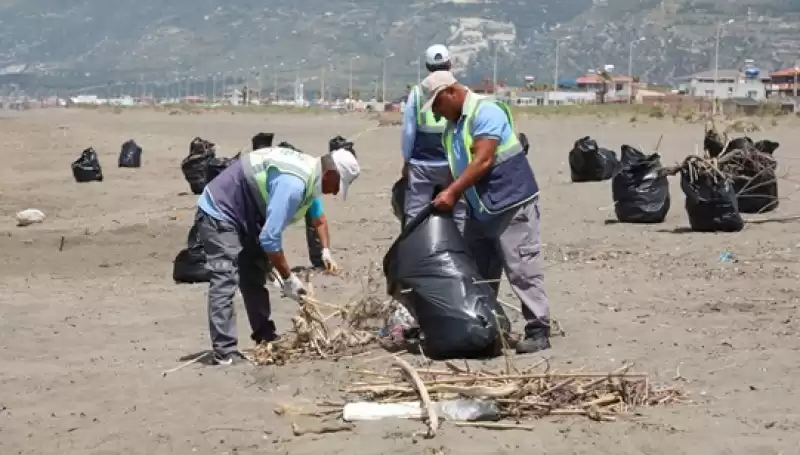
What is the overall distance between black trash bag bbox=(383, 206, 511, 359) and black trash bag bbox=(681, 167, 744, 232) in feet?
16.9

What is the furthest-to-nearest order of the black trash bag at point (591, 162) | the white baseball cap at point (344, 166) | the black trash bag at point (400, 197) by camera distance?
the black trash bag at point (591, 162) < the black trash bag at point (400, 197) < the white baseball cap at point (344, 166)

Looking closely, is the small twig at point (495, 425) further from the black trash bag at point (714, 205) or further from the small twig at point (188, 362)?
the black trash bag at point (714, 205)

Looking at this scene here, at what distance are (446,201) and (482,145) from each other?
1.17ft

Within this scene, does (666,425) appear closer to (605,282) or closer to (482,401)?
(482,401)

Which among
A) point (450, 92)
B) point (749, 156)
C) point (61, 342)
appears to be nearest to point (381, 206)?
point (749, 156)

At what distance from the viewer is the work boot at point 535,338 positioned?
685 centimetres

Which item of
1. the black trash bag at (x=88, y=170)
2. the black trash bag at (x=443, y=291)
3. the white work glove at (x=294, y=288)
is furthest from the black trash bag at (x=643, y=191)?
the black trash bag at (x=88, y=170)

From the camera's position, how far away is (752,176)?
41.9 ft

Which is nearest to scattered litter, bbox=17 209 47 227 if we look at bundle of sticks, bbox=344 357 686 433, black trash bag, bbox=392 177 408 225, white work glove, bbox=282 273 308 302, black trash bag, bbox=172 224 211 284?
black trash bag, bbox=172 224 211 284

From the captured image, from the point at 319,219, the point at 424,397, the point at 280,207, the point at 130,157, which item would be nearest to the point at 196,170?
the point at 130,157

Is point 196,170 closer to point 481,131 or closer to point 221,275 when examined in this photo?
point 221,275

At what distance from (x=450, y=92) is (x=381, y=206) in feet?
29.3

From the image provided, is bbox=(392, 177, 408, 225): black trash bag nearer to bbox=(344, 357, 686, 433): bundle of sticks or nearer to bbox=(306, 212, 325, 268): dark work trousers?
bbox=(306, 212, 325, 268): dark work trousers

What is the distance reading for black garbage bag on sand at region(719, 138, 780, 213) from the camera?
12.6 metres
